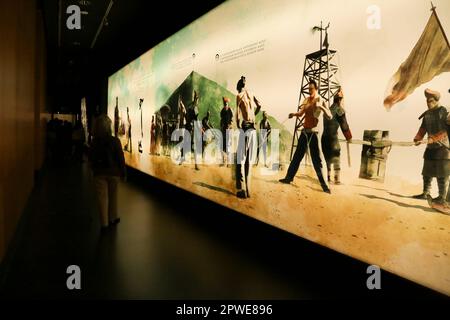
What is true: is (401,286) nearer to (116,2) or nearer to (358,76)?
(358,76)

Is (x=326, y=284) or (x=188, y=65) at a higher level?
(x=188, y=65)

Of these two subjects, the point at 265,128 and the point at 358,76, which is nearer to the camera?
the point at 358,76

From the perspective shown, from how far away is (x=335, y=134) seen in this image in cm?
408

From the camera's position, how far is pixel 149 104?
1056 centimetres

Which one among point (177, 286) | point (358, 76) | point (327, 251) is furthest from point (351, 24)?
point (177, 286)

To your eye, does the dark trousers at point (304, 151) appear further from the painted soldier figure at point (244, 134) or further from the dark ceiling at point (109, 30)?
the dark ceiling at point (109, 30)

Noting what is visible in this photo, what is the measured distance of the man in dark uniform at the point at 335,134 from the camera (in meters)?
4.00

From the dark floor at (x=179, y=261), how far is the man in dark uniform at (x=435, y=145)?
93 centimetres

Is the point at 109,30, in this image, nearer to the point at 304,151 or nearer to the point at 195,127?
the point at 195,127

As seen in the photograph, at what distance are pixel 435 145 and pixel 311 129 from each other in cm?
150

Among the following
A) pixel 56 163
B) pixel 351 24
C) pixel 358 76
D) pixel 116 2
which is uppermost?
pixel 116 2

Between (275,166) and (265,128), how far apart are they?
0.57 meters

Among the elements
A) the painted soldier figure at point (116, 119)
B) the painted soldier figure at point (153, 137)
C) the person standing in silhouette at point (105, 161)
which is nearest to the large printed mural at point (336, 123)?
the person standing in silhouette at point (105, 161)

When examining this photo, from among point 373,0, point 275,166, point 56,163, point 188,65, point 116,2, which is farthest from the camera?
point 56,163
